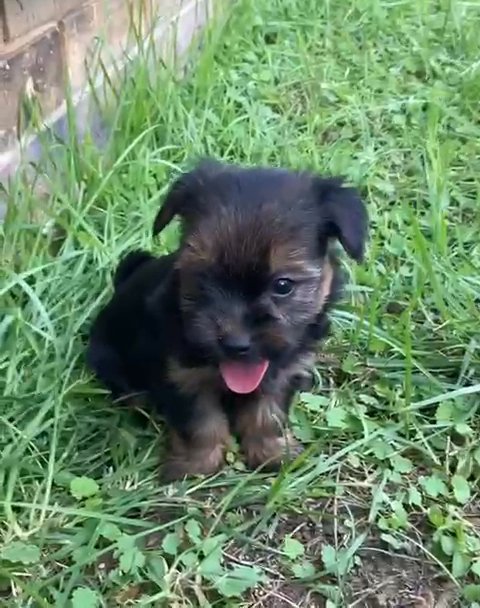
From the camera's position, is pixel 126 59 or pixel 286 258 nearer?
pixel 286 258

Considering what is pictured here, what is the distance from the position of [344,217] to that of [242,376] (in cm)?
45

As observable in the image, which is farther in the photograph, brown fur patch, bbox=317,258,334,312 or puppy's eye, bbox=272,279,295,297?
brown fur patch, bbox=317,258,334,312

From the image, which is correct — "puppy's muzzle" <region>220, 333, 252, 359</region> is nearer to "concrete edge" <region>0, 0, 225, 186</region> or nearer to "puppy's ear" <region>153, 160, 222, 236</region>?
"puppy's ear" <region>153, 160, 222, 236</region>

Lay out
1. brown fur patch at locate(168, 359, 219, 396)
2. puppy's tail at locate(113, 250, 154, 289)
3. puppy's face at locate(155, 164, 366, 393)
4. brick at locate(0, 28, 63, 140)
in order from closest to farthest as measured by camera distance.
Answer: puppy's face at locate(155, 164, 366, 393) < brown fur patch at locate(168, 359, 219, 396) < puppy's tail at locate(113, 250, 154, 289) < brick at locate(0, 28, 63, 140)

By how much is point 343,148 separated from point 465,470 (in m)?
1.82

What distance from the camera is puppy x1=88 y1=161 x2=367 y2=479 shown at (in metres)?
2.24

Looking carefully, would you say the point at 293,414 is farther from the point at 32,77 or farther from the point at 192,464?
the point at 32,77

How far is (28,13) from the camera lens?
124 inches

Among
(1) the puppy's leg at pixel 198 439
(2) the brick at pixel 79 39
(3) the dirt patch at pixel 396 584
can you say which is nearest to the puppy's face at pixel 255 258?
(1) the puppy's leg at pixel 198 439

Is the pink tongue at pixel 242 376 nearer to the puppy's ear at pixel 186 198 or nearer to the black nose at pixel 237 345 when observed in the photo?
the black nose at pixel 237 345

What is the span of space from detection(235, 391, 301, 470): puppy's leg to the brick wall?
1.18 m

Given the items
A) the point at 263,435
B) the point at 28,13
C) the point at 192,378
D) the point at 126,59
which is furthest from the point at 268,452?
the point at 126,59

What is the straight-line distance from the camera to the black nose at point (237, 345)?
7.30ft

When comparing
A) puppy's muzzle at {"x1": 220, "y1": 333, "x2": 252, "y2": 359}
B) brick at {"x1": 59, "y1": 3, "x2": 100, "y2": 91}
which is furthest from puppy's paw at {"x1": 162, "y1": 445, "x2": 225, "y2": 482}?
brick at {"x1": 59, "y1": 3, "x2": 100, "y2": 91}
